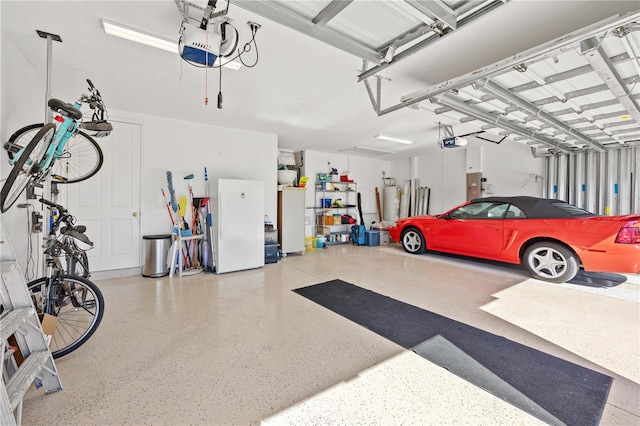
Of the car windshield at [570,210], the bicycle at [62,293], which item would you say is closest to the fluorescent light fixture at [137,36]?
the bicycle at [62,293]

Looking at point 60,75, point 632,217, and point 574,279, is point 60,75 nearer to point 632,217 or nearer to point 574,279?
point 632,217

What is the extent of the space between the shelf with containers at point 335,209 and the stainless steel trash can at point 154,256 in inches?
160

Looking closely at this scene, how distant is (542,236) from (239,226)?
475 centimetres

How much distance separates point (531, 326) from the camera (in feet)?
8.46

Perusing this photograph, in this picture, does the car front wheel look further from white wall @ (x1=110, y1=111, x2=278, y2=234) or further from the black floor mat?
white wall @ (x1=110, y1=111, x2=278, y2=234)

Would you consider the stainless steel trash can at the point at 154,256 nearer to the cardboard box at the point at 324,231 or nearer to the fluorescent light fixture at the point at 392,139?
the cardboard box at the point at 324,231

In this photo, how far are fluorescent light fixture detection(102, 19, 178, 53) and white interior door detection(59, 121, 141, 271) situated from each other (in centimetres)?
238

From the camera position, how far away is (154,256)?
422cm

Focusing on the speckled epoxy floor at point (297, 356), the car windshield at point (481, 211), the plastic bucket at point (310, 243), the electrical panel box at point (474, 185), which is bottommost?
the speckled epoxy floor at point (297, 356)

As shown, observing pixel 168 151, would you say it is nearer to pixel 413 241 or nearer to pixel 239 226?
pixel 239 226

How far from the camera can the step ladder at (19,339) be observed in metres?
1.36

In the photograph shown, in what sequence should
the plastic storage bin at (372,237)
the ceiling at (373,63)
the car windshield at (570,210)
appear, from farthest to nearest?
A: the plastic storage bin at (372,237), the car windshield at (570,210), the ceiling at (373,63)

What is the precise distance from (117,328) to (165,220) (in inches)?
94.4

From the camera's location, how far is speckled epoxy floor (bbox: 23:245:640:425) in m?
1.53
